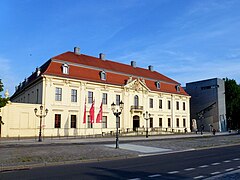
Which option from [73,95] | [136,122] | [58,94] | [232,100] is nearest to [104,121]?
→ [73,95]

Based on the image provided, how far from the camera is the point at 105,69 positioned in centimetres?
Result: 5181

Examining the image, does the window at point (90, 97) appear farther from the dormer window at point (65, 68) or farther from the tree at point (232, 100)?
the tree at point (232, 100)

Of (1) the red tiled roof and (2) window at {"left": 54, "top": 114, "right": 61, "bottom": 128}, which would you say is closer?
(2) window at {"left": 54, "top": 114, "right": 61, "bottom": 128}

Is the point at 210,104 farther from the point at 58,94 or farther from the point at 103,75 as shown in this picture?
Answer: the point at 58,94

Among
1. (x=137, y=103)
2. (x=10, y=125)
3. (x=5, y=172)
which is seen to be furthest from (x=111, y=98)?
(x=5, y=172)

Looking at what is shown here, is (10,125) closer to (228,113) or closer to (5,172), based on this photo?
(5,172)

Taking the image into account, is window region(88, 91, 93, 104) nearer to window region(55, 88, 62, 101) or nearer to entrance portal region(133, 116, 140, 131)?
window region(55, 88, 62, 101)

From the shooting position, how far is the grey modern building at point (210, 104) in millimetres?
72125

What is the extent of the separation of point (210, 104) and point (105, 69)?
116 feet

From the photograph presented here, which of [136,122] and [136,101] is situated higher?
[136,101]

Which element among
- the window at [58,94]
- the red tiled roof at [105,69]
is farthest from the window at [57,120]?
the red tiled roof at [105,69]

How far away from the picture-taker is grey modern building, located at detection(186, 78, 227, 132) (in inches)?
2840

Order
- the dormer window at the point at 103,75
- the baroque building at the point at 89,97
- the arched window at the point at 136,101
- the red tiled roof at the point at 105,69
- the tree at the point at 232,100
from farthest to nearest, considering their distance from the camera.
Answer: the tree at the point at 232,100 < the arched window at the point at 136,101 < the dormer window at the point at 103,75 < the red tiled roof at the point at 105,69 < the baroque building at the point at 89,97

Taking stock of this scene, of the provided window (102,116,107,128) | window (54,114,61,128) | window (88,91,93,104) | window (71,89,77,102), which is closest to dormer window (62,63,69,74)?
window (71,89,77,102)
